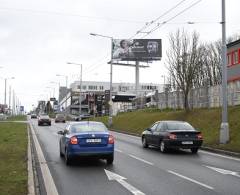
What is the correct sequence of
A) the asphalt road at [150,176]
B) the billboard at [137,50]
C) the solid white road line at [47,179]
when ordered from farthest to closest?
the billboard at [137,50]
the asphalt road at [150,176]
the solid white road line at [47,179]

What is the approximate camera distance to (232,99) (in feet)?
122

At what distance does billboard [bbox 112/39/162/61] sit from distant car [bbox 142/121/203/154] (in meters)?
62.4

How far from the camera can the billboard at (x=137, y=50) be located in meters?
83.5

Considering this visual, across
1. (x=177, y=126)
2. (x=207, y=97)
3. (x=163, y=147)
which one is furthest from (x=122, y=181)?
(x=207, y=97)

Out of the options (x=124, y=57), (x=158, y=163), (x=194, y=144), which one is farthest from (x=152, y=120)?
(x=124, y=57)

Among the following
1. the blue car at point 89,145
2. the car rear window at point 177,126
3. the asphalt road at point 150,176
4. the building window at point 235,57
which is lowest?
the asphalt road at point 150,176

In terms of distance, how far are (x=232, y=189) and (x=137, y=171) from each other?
373cm

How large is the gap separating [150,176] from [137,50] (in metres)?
73.4

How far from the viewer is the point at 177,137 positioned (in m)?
19.8

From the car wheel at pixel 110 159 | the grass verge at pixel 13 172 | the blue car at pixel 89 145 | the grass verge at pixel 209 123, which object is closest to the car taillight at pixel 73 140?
the blue car at pixel 89 145

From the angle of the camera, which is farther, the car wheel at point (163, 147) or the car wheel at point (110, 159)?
the car wheel at point (163, 147)

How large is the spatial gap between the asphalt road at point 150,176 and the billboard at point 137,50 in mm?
66470

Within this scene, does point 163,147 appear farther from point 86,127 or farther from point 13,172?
point 13,172

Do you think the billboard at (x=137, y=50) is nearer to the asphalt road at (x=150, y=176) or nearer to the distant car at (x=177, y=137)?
the distant car at (x=177, y=137)
